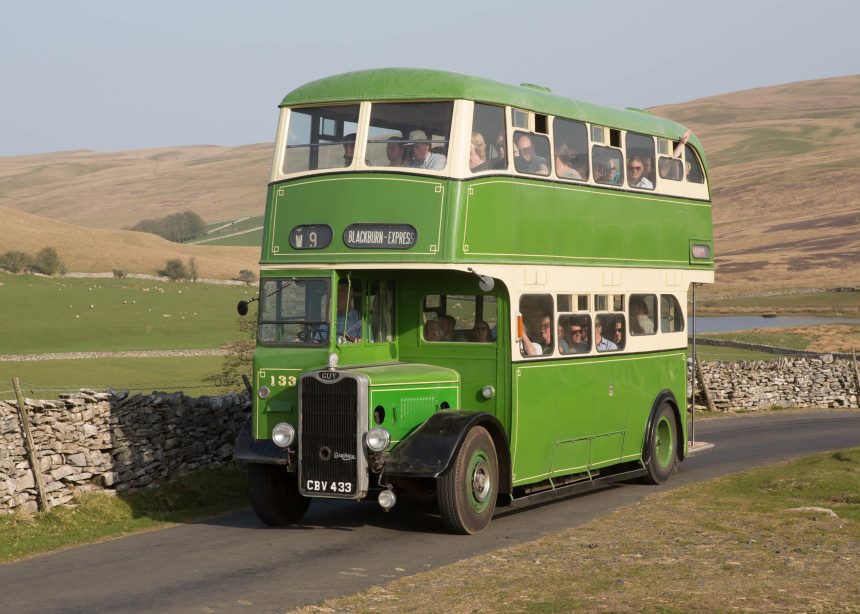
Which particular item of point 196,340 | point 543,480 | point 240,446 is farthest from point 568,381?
point 196,340

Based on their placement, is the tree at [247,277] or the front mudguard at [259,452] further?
the tree at [247,277]

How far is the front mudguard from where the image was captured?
14.8 meters

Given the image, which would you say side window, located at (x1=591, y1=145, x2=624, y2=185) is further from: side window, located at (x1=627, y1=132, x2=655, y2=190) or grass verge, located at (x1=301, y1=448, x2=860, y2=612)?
grass verge, located at (x1=301, y1=448, x2=860, y2=612)

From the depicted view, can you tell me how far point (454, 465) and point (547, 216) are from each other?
365 centimetres

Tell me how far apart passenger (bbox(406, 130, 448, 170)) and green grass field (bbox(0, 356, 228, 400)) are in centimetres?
2747

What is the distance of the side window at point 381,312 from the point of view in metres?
15.8

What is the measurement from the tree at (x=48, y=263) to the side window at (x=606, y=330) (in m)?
82.4

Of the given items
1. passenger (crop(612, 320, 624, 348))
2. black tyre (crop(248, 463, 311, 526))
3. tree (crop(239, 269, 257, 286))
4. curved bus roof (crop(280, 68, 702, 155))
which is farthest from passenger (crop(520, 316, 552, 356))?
tree (crop(239, 269, 257, 286))

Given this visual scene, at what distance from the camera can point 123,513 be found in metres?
16.9

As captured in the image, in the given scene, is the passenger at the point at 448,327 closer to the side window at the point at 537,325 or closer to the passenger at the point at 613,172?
the side window at the point at 537,325

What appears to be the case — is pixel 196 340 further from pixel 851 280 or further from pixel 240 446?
pixel 851 280

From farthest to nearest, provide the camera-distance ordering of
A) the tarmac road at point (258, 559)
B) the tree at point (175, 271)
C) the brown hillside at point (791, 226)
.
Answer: the brown hillside at point (791, 226), the tree at point (175, 271), the tarmac road at point (258, 559)

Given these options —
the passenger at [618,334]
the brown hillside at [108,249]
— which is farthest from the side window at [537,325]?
the brown hillside at [108,249]

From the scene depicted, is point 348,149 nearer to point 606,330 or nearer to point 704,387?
point 606,330
